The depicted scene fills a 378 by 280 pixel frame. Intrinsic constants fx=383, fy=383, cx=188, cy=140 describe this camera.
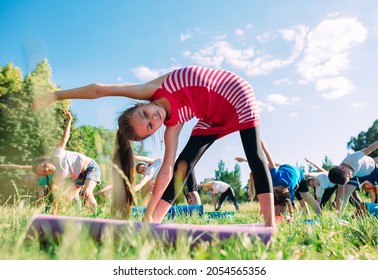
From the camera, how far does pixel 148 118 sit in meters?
2.98

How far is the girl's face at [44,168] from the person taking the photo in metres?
5.79

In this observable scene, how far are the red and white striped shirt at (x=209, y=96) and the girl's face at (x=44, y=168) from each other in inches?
128

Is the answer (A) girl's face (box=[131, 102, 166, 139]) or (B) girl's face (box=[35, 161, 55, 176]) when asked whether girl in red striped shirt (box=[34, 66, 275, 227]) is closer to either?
(A) girl's face (box=[131, 102, 166, 139])

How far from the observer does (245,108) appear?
3.06m

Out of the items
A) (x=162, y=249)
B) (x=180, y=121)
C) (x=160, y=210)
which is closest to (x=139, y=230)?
(x=162, y=249)

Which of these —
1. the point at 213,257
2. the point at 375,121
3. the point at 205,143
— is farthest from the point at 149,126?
the point at 375,121

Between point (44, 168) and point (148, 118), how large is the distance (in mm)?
3416

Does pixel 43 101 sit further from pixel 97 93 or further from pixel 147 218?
pixel 147 218

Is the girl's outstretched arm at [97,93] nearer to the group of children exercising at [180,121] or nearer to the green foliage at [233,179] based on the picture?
the group of children exercising at [180,121]

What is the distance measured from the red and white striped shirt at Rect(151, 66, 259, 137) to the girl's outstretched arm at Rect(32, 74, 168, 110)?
12 cm

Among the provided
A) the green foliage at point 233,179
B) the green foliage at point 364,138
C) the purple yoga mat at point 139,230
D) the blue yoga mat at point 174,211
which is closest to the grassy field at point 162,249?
the purple yoga mat at point 139,230
